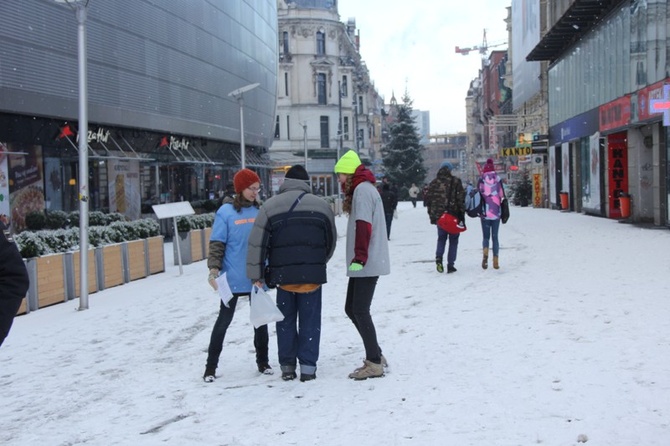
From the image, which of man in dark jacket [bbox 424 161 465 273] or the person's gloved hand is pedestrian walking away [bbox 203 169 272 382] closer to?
the person's gloved hand

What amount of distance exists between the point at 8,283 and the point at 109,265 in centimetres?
1192

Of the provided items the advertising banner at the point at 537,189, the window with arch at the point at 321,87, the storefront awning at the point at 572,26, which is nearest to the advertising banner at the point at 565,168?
the storefront awning at the point at 572,26

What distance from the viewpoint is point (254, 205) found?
716 centimetres

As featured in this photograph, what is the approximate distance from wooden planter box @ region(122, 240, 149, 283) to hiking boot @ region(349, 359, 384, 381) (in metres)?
10.2

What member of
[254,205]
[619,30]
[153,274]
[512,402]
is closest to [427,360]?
[512,402]

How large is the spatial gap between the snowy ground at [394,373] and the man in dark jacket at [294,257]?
340 millimetres

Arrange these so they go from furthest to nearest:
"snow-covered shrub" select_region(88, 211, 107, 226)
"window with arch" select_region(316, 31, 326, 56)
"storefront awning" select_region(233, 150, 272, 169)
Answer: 1. "window with arch" select_region(316, 31, 326, 56)
2. "storefront awning" select_region(233, 150, 272, 169)
3. "snow-covered shrub" select_region(88, 211, 107, 226)

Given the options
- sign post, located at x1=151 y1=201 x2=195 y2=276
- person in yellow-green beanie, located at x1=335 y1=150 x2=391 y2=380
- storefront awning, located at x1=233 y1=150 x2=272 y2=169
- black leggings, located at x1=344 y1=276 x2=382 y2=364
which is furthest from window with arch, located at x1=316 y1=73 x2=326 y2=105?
black leggings, located at x1=344 y1=276 x2=382 y2=364

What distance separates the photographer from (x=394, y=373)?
22.2ft

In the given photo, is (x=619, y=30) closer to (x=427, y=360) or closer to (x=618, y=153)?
(x=618, y=153)

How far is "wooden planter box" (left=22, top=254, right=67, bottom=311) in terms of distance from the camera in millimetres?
12414

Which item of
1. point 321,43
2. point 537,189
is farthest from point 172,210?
point 321,43

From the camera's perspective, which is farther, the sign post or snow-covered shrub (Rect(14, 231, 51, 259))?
the sign post

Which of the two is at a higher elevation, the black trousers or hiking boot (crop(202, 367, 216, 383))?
the black trousers
